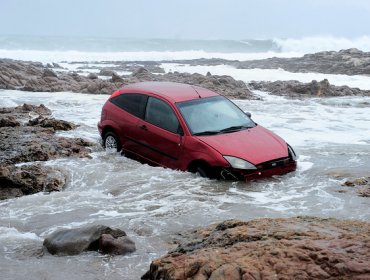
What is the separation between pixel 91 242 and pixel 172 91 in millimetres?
4835

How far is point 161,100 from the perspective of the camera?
368 inches

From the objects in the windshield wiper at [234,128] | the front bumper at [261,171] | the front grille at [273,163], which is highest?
the windshield wiper at [234,128]

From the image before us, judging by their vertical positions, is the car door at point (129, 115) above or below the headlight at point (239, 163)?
above

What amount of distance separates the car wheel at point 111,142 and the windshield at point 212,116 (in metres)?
1.69

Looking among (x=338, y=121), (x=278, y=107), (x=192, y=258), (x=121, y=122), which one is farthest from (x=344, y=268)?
(x=278, y=107)

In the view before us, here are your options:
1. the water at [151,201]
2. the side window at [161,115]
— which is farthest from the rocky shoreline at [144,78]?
the side window at [161,115]

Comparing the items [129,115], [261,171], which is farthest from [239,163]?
[129,115]

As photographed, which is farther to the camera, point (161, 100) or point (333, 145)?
point (333, 145)

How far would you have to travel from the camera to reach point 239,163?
8.10 metres

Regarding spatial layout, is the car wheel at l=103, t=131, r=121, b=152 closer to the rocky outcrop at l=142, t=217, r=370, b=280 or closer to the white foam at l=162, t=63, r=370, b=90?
the rocky outcrop at l=142, t=217, r=370, b=280

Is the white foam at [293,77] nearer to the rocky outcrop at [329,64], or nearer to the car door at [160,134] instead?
the rocky outcrop at [329,64]

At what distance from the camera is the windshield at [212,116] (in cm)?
884

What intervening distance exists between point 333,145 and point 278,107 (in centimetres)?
652

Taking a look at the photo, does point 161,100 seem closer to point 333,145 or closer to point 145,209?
point 145,209
